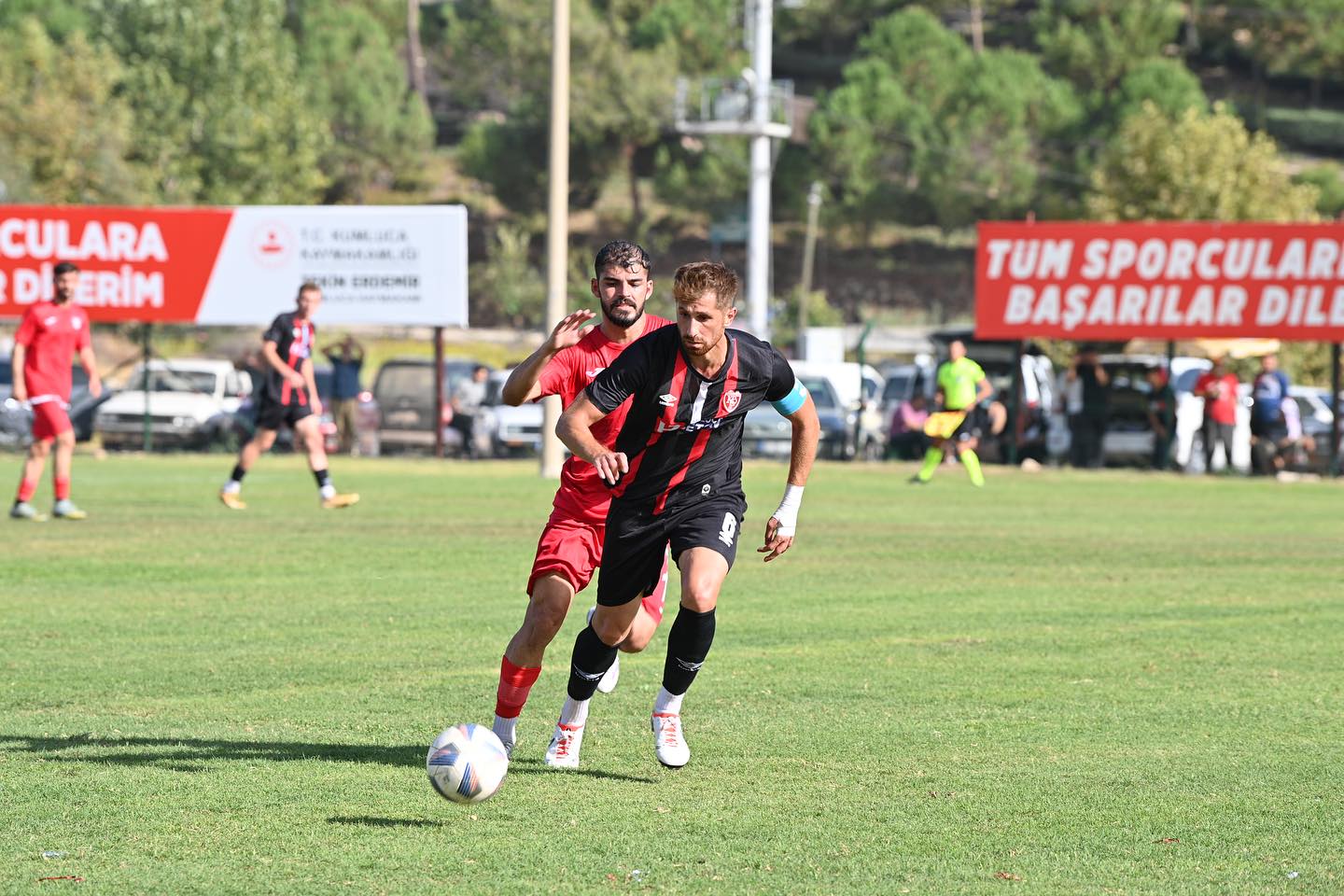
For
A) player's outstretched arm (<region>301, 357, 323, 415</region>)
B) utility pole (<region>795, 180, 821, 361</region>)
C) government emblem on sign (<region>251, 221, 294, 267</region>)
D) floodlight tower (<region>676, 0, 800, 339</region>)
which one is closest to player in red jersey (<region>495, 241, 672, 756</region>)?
player's outstretched arm (<region>301, 357, 323, 415</region>)

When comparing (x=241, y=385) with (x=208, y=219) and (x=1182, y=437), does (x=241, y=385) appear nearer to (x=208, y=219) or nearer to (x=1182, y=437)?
(x=208, y=219)

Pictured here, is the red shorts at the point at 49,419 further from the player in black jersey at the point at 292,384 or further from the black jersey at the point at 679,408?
the black jersey at the point at 679,408

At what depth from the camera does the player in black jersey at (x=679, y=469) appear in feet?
21.4

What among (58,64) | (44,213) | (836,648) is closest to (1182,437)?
(44,213)

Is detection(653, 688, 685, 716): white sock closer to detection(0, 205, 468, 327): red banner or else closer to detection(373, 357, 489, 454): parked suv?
detection(0, 205, 468, 327): red banner

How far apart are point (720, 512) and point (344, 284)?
73.8 ft

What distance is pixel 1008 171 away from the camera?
234ft

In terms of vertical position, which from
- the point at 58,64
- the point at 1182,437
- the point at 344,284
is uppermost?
the point at 58,64

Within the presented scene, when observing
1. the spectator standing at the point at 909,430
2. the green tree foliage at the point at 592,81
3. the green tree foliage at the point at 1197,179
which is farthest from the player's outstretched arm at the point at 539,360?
the green tree foliage at the point at 592,81

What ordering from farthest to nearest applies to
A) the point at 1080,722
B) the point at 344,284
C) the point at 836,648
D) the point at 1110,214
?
the point at 1110,214
the point at 344,284
the point at 836,648
the point at 1080,722

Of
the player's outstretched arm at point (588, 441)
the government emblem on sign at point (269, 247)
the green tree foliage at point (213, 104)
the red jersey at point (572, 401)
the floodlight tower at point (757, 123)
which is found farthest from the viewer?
the green tree foliage at point (213, 104)

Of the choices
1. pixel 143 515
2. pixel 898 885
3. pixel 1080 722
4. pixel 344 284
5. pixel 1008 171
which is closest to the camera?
pixel 898 885

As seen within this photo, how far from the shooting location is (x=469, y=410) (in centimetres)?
3011

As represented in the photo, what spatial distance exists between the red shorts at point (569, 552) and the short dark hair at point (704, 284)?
106 centimetres
